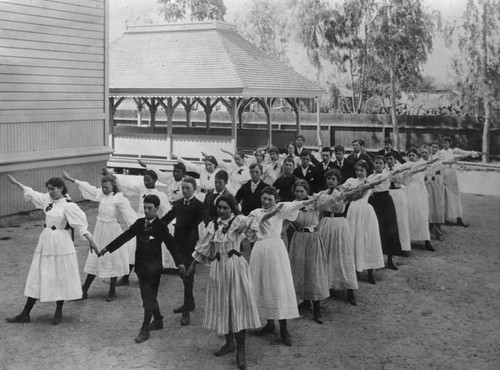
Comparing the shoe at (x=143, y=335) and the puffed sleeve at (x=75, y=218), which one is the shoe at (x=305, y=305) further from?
the puffed sleeve at (x=75, y=218)

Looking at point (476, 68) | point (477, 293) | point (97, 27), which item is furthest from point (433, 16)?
point (477, 293)

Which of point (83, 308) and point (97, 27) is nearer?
point (83, 308)

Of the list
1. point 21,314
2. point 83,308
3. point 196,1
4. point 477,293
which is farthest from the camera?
point 196,1

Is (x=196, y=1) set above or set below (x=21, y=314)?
above

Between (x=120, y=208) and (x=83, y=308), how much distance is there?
142cm

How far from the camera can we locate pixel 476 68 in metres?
27.3

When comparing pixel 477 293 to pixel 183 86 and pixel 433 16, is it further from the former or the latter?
pixel 433 16

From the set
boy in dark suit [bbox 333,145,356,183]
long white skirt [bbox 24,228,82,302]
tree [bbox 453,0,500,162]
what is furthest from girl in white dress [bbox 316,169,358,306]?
tree [bbox 453,0,500,162]

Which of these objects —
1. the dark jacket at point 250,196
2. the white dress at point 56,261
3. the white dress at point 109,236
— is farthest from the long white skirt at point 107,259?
the dark jacket at point 250,196

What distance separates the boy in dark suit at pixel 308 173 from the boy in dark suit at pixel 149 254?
4.44 metres

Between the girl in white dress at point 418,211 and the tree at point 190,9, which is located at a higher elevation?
the tree at point 190,9

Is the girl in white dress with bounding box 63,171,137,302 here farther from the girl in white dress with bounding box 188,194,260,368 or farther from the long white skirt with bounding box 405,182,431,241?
the long white skirt with bounding box 405,182,431,241

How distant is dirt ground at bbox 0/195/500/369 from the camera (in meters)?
6.39

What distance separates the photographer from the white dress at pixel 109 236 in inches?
331
